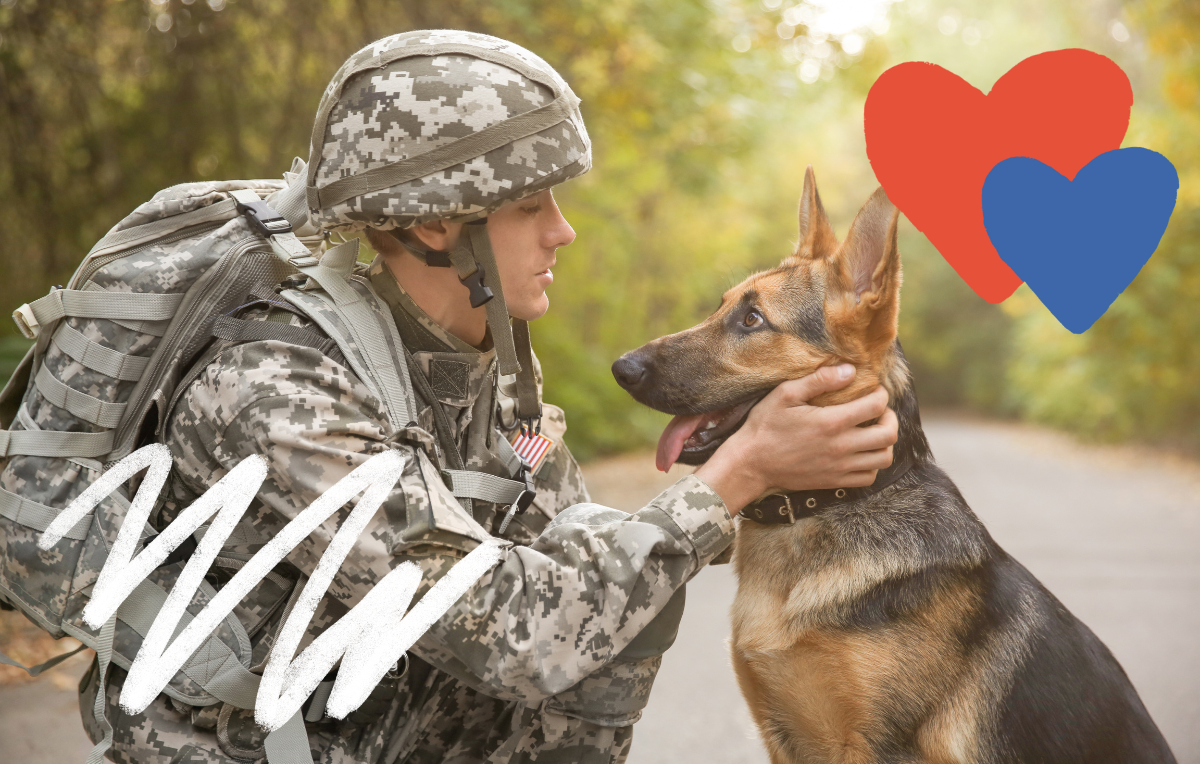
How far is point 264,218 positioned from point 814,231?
1785mm

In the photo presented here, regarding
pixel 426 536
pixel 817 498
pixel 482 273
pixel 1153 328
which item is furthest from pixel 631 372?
pixel 1153 328

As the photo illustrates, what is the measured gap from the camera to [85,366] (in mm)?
2441

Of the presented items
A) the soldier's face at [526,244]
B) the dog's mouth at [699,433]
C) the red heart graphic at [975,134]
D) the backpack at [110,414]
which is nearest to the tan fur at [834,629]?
the dog's mouth at [699,433]

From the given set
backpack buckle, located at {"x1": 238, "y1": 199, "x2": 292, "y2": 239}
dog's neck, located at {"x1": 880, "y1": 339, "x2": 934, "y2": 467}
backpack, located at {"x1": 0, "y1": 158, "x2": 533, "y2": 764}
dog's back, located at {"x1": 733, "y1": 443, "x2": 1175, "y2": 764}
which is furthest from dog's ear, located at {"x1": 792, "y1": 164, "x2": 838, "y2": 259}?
backpack buckle, located at {"x1": 238, "y1": 199, "x2": 292, "y2": 239}

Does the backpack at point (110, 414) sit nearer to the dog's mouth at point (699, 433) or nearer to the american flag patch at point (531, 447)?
the american flag patch at point (531, 447)

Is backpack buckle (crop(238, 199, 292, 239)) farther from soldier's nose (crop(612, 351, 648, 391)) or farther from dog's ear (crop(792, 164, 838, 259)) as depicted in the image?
dog's ear (crop(792, 164, 838, 259))

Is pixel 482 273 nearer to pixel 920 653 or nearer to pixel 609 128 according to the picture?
pixel 920 653

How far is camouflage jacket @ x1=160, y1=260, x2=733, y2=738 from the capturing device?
7.10ft

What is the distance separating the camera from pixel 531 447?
3.13m

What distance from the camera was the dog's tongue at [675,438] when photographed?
276cm

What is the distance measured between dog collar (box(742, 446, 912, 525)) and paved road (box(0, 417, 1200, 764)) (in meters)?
0.97

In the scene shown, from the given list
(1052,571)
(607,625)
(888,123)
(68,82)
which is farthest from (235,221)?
(1052,571)

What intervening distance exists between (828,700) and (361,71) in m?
2.26

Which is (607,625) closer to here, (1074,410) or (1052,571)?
(1052,571)
